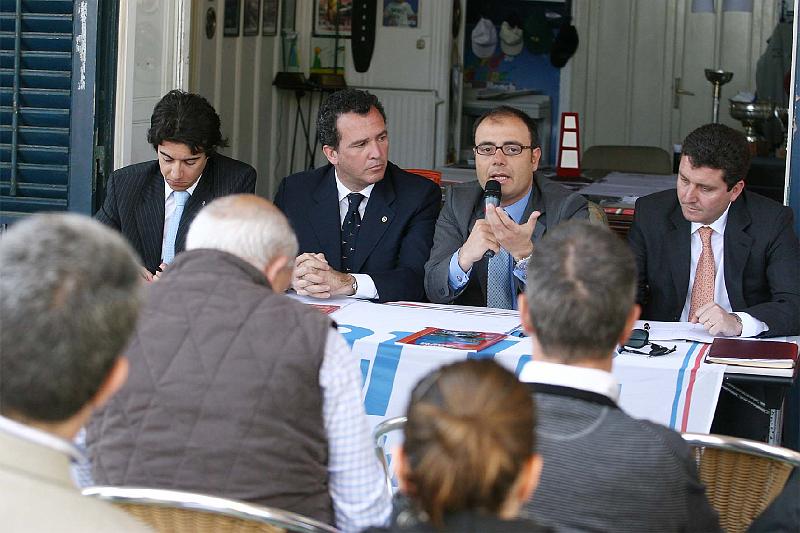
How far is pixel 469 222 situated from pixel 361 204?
486 mm

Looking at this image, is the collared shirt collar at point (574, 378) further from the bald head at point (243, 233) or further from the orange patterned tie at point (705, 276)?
the orange patterned tie at point (705, 276)

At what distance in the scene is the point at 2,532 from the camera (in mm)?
1308

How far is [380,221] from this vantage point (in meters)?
4.32

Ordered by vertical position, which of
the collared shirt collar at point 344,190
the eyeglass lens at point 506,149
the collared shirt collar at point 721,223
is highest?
the eyeglass lens at point 506,149

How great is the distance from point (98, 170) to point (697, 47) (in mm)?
7159

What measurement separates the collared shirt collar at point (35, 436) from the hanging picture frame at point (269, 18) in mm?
7270

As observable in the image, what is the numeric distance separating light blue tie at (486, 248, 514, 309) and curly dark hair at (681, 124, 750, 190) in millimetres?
718

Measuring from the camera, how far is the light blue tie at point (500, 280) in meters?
4.04

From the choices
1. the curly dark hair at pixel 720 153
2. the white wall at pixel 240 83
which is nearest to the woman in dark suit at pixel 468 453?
the curly dark hair at pixel 720 153

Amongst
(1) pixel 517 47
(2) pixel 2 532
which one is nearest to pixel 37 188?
(2) pixel 2 532

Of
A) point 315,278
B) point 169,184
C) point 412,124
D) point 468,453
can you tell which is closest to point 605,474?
point 468,453

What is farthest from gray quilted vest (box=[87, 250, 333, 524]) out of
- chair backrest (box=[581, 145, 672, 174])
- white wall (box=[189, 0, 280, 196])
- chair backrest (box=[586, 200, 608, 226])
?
chair backrest (box=[581, 145, 672, 174])

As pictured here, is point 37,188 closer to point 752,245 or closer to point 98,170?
point 98,170

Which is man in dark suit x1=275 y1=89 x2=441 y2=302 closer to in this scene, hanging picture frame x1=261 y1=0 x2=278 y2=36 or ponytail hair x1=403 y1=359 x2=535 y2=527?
ponytail hair x1=403 y1=359 x2=535 y2=527
